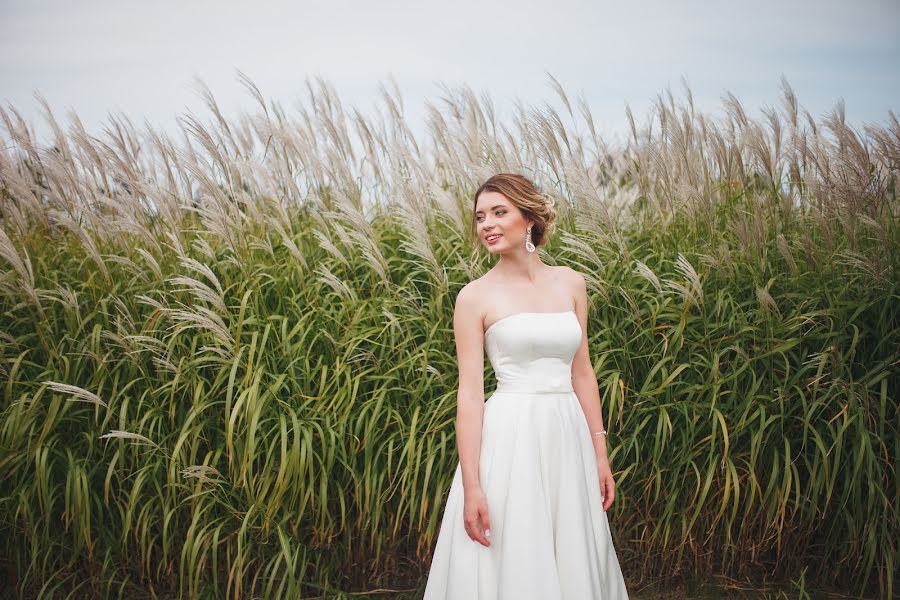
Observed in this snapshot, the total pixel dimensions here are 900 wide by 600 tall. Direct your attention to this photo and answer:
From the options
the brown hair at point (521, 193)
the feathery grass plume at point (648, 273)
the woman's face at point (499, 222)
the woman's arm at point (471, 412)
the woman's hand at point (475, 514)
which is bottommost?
the woman's hand at point (475, 514)

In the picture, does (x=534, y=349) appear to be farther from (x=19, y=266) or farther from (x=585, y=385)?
(x=19, y=266)

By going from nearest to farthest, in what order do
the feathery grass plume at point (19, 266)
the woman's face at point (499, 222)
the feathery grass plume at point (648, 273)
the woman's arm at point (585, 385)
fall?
the woman's face at point (499, 222), the woman's arm at point (585, 385), the feathery grass plume at point (648, 273), the feathery grass plume at point (19, 266)

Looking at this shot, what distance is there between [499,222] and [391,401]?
117 cm

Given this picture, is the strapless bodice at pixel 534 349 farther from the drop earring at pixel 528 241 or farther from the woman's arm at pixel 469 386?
the drop earring at pixel 528 241

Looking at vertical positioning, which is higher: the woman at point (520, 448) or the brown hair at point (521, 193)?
the brown hair at point (521, 193)

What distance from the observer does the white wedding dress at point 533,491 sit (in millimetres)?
1926

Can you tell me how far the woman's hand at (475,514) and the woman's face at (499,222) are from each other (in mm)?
675

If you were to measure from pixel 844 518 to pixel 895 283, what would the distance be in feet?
3.17

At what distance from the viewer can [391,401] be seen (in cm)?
292

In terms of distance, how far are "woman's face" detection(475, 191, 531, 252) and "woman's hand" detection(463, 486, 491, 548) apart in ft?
2.22

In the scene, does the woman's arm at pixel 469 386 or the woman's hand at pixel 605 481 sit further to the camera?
the woman's hand at pixel 605 481

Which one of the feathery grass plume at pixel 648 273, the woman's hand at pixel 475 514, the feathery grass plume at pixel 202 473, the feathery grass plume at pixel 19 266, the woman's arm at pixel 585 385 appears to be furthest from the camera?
the feathery grass plume at pixel 19 266

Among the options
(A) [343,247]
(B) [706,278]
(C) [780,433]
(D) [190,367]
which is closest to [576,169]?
(B) [706,278]

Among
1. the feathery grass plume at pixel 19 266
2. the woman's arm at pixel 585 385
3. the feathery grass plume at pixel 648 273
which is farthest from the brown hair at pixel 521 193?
the feathery grass plume at pixel 19 266
